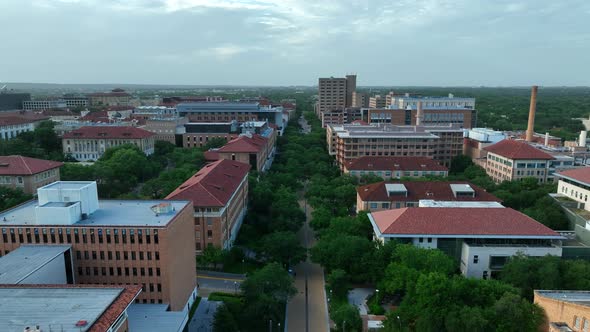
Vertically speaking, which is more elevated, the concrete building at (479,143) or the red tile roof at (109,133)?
the red tile roof at (109,133)

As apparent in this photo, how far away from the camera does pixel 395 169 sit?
92312 mm

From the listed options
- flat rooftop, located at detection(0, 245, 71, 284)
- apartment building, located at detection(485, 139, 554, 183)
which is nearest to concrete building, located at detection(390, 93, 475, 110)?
apartment building, located at detection(485, 139, 554, 183)

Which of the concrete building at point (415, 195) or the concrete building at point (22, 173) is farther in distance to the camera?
the concrete building at point (22, 173)

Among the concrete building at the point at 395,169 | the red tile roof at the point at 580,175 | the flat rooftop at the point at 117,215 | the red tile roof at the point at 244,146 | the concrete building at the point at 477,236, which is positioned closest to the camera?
the flat rooftop at the point at 117,215

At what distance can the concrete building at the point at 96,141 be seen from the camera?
118 metres

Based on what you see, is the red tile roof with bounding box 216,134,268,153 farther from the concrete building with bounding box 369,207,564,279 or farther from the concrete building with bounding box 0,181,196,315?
the concrete building with bounding box 0,181,196,315

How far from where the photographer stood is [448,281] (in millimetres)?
39062

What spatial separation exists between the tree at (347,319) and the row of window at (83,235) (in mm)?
18497

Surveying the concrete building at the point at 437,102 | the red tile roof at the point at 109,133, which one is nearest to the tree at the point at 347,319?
the red tile roof at the point at 109,133

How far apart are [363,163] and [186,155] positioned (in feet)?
139

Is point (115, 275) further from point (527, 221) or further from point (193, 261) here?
point (527, 221)

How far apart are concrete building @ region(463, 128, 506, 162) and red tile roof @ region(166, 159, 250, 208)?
71573 mm

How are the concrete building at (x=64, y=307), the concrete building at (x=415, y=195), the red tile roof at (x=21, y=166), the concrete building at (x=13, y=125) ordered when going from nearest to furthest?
the concrete building at (x=64, y=307), the concrete building at (x=415, y=195), the red tile roof at (x=21, y=166), the concrete building at (x=13, y=125)

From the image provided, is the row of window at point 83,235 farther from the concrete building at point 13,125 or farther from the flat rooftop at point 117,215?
the concrete building at point 13,125
